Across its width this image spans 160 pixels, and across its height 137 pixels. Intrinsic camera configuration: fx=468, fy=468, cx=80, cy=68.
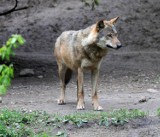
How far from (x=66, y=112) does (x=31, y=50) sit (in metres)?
6.91

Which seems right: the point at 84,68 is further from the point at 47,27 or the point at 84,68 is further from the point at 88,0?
the point at 47,27

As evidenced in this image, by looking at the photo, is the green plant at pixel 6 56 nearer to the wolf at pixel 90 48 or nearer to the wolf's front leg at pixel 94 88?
the wolf at pixel 90 48

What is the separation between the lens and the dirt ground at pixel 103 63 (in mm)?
8031

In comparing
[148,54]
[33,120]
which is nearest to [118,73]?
[148,54]

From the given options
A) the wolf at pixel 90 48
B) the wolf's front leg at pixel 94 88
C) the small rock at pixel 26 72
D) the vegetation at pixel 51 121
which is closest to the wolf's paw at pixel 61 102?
the wolf at pixel 90 48

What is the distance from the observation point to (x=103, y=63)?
13.2 m

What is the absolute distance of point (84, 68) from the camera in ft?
26.3

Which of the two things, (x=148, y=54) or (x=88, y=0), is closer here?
(x=88, y=0)

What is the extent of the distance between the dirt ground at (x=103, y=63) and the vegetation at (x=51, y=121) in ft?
0.39

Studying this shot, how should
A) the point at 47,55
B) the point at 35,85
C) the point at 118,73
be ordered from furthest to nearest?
the point at 47,55
the point at 118,73
the point at 35,85

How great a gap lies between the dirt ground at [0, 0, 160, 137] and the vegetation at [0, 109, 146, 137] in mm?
118

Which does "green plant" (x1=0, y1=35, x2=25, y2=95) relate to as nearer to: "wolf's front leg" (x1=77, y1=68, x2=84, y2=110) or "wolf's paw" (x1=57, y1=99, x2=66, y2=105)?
"wolf's front leg" (x1=77, y1=68, x2=84, y2=110)

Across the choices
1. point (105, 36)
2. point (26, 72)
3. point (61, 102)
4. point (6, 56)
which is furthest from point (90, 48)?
point (6, 56)

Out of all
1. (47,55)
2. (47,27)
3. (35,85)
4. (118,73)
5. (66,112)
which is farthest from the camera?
(47,27)
